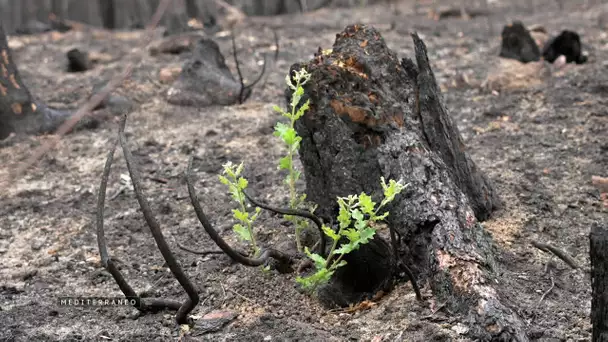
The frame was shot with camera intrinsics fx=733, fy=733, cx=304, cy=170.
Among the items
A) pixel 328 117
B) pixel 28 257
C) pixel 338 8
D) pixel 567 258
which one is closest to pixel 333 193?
pixel 328 117

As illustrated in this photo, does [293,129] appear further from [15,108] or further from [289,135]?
[15,108]

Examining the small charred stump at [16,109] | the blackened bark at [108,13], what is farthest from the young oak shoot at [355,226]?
the blackened bark at [108,13]

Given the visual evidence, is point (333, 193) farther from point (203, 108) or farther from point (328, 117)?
point (203, 108)

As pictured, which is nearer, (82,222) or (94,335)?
(94,335)

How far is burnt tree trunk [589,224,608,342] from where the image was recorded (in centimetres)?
203

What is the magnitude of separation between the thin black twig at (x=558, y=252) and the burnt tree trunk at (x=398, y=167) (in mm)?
261

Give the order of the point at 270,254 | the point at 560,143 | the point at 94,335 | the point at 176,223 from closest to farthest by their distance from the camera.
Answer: the point at 94,335
the point at 270,254
the point at 176,223
the point at 560,143

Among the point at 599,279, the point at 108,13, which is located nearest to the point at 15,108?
the point at 599,279

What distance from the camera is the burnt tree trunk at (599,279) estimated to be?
203 cm

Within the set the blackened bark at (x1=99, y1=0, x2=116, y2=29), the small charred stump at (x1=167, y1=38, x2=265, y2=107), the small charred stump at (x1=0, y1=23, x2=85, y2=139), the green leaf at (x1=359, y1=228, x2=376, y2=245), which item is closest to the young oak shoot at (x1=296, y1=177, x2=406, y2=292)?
the green leaf at (x1=359, y1=228, x2=376, y2=245)

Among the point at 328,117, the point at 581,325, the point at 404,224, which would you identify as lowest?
the point at 581,325

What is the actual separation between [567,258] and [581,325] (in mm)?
540

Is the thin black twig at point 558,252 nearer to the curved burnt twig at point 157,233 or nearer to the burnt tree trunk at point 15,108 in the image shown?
the curved burnt twig at point 157,233

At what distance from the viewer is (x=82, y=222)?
12.6 ft
